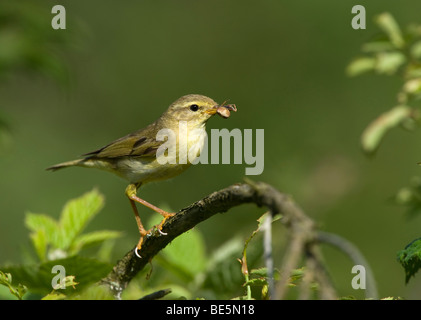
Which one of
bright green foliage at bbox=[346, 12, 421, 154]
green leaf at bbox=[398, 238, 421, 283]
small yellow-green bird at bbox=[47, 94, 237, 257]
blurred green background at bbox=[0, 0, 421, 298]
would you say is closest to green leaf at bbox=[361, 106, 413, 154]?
bright green foliage at bbox=[346, 12, 421, 154]

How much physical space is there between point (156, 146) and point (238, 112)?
4.17 meters

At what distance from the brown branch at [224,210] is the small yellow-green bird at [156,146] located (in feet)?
5.15

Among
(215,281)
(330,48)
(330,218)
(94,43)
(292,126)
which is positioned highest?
(94,43)

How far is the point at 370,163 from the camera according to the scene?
24.9 ft

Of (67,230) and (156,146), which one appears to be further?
(156,146)

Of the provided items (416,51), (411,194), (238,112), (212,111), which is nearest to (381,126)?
(411,194)

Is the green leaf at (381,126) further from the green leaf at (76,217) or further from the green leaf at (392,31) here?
the green leaf at (76,217)

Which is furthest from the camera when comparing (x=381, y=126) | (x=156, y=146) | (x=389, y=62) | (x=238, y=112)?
(x=238, y=112)

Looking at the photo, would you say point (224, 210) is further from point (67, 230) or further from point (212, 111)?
point (212, 111)

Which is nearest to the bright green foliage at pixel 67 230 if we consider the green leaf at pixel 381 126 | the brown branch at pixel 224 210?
the brown branch at pixel 224 210

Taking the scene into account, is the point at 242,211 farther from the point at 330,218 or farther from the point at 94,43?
the point at 94,43

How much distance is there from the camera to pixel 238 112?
27.6 ft
